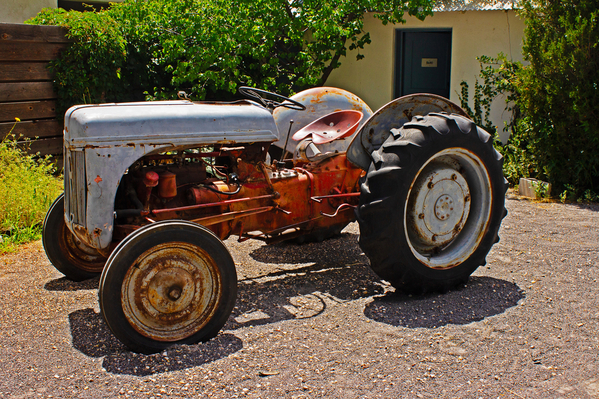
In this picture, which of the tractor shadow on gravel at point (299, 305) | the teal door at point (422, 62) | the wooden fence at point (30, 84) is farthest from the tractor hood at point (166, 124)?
the teal door at point (422, 62)

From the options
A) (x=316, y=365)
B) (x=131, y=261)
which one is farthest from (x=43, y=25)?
(x=316, y=365)

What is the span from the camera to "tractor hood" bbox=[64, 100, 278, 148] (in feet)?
9.98

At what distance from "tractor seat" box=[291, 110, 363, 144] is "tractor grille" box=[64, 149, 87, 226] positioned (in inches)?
71.1

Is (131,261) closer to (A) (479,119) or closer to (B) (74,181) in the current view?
(B) (74,181)

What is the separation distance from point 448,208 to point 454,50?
587 centimetres

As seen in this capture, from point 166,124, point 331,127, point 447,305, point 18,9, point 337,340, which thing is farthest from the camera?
point 18,9

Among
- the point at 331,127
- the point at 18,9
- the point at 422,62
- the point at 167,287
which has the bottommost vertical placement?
the point at 167,287

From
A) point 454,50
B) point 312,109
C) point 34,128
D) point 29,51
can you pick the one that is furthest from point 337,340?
point 454,50

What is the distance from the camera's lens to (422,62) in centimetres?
1009

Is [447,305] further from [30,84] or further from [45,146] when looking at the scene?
[30,84]

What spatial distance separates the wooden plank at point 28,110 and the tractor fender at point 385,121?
4.86 m

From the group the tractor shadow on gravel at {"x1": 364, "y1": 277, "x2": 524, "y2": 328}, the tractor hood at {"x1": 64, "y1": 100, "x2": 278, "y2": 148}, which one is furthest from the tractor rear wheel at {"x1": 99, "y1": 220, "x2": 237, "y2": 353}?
the tractor shadow on gravel at {"x1": 364, "y1": 277, "x2": 524, "y2": 328}

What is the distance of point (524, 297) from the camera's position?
370 centimetres

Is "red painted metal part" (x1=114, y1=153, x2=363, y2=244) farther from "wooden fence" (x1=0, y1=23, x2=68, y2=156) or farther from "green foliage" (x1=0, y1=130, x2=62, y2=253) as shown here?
"wooden fence" (x1=0, y1=23, x2=68, y2=156)
